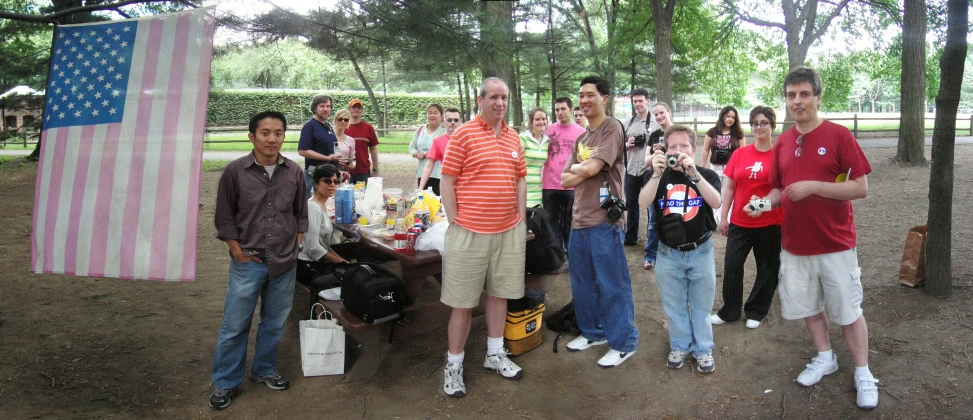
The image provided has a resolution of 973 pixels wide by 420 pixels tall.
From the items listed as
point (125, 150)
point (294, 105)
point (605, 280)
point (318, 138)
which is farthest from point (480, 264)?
point (294, 105)

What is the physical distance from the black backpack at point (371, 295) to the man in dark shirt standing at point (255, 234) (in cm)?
32

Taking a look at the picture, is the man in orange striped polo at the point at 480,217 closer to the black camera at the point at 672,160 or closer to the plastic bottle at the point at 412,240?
the plastic bottle at the point at 412,240

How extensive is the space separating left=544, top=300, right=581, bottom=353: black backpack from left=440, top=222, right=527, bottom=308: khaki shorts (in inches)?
36.6

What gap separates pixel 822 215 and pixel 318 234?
10.1ft

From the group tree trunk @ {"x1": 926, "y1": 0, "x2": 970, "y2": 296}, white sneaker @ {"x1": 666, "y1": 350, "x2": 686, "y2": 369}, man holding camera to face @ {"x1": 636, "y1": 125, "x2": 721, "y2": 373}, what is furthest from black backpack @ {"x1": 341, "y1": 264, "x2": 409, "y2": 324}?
tree trunk @ {"x1": 926, "y1": 0, "x2": 970, "y2": 296}

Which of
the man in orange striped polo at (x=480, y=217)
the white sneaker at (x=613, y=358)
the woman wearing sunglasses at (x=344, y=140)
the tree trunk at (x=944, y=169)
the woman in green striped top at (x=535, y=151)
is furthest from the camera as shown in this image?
the woman wearing sunglasses at (x=344, y=140)

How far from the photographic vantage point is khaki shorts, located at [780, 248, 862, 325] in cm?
296

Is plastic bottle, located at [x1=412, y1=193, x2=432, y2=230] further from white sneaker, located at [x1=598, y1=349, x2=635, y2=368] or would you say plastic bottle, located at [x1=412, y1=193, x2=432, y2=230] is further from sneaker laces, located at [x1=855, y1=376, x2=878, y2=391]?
sneaker laces, located at [x1=855, y1=376, x2=878, y2=391]

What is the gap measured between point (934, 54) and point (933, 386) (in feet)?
65.9

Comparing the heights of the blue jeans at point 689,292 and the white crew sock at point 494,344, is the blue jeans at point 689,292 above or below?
above

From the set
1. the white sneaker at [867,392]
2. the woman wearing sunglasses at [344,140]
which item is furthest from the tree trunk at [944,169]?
the woman wearing sunglasses at [344,140]

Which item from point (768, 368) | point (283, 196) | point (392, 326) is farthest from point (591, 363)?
point (283, 196)

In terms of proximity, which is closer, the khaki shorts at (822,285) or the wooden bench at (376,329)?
the khaki shorts at (822,285)

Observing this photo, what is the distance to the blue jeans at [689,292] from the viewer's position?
3438 mm
